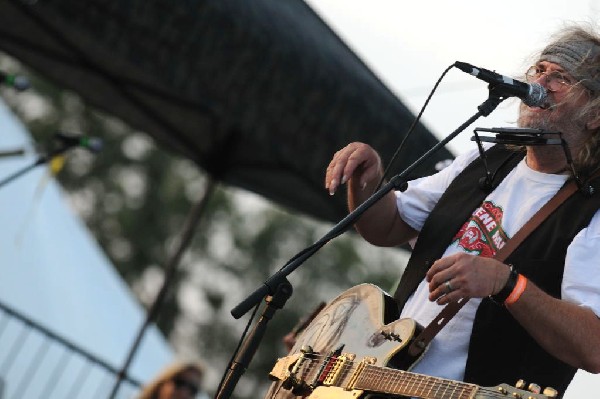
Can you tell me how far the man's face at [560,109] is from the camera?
3.72 meters

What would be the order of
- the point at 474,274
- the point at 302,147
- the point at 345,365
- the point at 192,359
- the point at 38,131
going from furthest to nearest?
the point at 38,131
the point at 302,147
the point at 192,359
the point at 345,365
the point at 474,274

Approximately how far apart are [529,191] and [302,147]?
378 cm

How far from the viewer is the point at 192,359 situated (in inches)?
273

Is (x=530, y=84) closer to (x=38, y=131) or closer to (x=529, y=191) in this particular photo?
(x=529, y=191)

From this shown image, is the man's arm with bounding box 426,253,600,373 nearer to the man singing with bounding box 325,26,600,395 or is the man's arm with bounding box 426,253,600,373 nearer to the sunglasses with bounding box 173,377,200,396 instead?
the man singing with bounding box 325,26,600,395

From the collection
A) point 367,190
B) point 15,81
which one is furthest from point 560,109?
point 15,81

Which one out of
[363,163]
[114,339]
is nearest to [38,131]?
[114,339]

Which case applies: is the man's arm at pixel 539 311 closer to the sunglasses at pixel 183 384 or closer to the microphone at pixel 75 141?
the microphone at pixel 75 141

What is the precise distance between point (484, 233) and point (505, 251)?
173 mm

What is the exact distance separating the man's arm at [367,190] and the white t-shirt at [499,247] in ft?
0.43

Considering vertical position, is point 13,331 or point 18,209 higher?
point 18,209

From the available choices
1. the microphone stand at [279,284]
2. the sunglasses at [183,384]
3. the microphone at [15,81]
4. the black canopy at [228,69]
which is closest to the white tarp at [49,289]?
the black canopy at [228,69]

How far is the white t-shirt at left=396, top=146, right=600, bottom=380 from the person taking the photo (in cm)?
337

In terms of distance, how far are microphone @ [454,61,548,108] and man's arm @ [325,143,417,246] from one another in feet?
1.37
